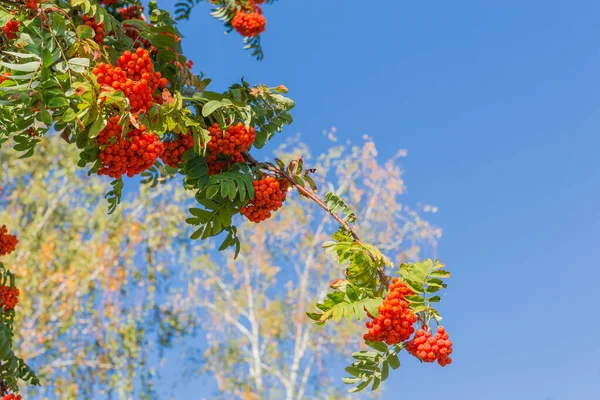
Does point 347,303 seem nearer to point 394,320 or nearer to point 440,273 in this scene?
point 394,320

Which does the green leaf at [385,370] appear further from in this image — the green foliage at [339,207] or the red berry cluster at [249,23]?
the red berry cluster at [249,23]

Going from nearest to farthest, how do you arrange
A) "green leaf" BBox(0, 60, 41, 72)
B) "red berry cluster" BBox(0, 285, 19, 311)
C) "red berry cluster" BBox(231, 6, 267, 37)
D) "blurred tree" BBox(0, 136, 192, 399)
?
"green leaf" BBox(0, 60, 41, 72) < "red berry cluster" BBox(0, 285, 19, 311) < "red berry cluster" BBox(231, 6, 267, 37) < "blurred tree" BBox(0, 136, 192, 399)

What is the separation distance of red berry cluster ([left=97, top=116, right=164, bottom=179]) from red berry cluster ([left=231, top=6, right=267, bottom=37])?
2.21 m

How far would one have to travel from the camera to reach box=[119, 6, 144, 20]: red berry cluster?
319 centimetres

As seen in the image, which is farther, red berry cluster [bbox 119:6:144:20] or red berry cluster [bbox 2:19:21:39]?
red berry cluster [bbox 119:6:144:20]

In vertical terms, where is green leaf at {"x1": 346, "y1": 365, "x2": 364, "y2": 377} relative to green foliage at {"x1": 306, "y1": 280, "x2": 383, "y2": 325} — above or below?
below

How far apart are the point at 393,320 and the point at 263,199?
0.68m

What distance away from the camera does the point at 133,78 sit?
223 centimetres

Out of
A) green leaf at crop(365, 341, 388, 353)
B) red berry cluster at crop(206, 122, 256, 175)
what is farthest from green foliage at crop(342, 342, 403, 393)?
→ red berry cluster at crop(206, 122, 256, 175)

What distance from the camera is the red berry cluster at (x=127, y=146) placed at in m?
2.08

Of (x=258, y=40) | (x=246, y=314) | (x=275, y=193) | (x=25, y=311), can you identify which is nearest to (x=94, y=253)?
(x=25, y=311)

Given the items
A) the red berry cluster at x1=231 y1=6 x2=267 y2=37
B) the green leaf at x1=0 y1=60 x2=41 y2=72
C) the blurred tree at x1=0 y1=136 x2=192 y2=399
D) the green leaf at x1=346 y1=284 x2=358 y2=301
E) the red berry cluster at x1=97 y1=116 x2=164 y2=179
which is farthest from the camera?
the blurred tree at x1=0 y1=136 x2=192 y2=399

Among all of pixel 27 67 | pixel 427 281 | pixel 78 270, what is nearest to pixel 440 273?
pixel 427 281

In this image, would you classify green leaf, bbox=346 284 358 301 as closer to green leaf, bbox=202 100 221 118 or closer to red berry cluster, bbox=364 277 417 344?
red berry cluster, bbox=364 277 417 344
